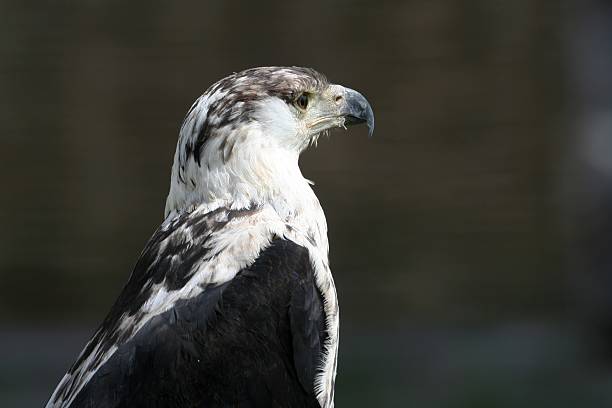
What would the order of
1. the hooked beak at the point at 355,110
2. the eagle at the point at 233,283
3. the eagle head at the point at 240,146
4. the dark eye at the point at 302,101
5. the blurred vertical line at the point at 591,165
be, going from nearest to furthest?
1. the eagle at the point at 233,283
2. the eagle head at the point at 240,146
3. the dark eye at the point at 302,101
4. the hooked beak at the point at 355,110
5. the blurred vertical line at the point at 591,165

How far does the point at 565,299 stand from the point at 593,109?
1489mm

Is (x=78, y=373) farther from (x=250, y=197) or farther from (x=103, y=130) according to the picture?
(x=103, y=130)

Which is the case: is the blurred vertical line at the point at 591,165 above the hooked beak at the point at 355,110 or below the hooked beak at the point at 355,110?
below

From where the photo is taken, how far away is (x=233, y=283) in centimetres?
374

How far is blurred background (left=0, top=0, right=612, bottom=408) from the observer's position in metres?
9.09

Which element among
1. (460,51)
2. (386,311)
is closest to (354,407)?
(386,311)

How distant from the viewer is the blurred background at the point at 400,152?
29.8 ft

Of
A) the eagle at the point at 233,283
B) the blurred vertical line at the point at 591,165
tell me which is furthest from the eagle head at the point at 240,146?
the blurred vertical line at the point at 591,165

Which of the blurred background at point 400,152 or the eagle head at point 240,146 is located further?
the blurred background at point 400,152

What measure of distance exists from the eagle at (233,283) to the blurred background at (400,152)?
190 inches

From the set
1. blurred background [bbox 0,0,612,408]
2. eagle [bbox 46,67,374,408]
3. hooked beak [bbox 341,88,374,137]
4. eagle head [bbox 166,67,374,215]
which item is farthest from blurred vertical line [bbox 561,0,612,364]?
eagle head [bbox 166,67,374,215]

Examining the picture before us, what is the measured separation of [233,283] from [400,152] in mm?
5627

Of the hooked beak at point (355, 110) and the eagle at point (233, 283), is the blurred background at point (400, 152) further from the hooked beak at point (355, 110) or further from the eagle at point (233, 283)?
the eagle at point (233, 283)

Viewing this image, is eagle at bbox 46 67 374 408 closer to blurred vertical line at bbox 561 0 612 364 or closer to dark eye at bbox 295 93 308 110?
dark eye at bbox 295 93 308 110
